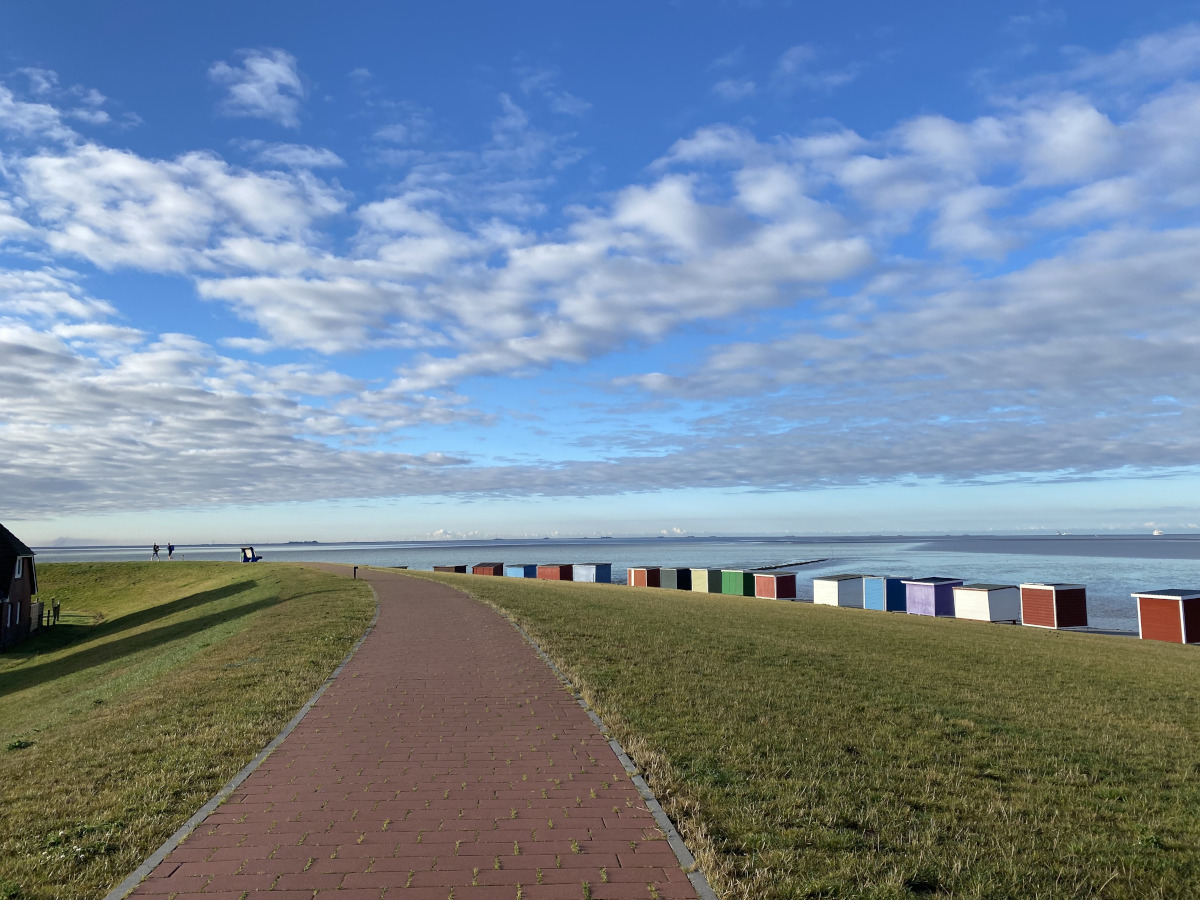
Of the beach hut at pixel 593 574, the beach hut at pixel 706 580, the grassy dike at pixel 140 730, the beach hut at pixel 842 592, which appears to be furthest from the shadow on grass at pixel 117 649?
the beach hut at pixel 593 574

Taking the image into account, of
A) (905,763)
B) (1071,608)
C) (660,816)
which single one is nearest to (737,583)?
(1071,608)

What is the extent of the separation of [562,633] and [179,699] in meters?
7.94

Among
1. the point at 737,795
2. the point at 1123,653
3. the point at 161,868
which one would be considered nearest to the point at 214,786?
the point at 161,868

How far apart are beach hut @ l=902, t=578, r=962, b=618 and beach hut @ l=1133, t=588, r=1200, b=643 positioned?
837 centimetres

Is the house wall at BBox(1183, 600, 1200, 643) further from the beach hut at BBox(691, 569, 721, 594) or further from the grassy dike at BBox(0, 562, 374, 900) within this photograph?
the grassy dike at BBox(0, 562, 374, 900)

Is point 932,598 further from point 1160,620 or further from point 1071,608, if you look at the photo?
point 1160,620

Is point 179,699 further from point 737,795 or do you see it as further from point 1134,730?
point 1134,730

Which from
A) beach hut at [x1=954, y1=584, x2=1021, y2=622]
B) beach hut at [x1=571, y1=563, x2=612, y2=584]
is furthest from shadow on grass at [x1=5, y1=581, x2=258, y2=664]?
beach hut at [x1=954, y1=584, x2=1021, y2=622]

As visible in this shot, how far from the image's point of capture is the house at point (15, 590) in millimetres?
36969

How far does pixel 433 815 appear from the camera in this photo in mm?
5980

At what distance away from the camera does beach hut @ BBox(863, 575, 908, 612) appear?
39188 millimetres

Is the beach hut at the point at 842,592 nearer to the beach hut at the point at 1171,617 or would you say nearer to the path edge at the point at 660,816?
the beach hut at the point at 1171,617

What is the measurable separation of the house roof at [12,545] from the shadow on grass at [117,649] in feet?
47.3

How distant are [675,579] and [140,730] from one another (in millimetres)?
45126
